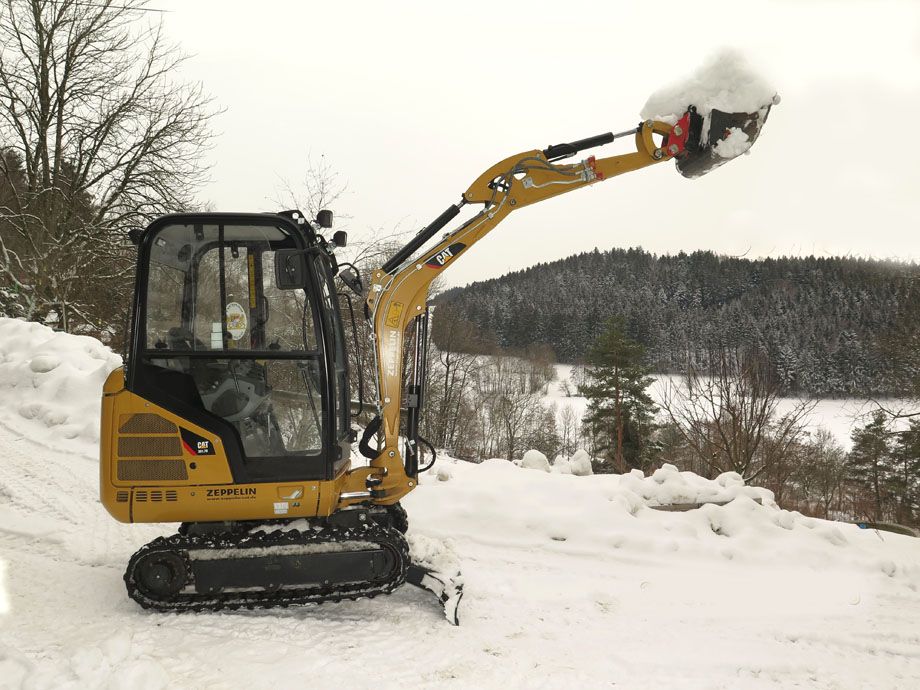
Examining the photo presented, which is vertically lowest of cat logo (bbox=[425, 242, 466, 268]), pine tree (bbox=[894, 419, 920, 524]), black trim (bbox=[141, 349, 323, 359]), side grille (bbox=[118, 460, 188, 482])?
pine tree (bbox=[894, 419, 920, 524])

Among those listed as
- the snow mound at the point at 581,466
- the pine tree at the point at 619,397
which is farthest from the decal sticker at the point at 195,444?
the pine tree at the point at 619,397

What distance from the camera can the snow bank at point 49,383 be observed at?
745 cm

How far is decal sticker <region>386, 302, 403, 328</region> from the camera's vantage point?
166 inches

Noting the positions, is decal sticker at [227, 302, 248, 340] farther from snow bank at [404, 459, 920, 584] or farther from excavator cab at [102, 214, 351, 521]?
snow bank at [404, 459, 920, 584]

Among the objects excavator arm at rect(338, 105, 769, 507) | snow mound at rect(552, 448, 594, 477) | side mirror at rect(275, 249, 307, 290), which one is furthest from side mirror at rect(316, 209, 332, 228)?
snow mound at rect(552, 448, 594, 477)

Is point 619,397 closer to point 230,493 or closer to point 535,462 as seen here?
point 535,462

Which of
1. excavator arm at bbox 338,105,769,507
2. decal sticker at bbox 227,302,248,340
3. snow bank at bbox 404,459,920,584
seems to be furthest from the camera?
snow bank at bbox 404,459,920,584

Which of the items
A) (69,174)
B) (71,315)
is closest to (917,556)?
(71,315)

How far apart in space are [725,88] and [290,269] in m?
3.16

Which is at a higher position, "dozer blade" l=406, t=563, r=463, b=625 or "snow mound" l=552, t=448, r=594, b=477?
"snow mound" l=552, t=448, r=594, b=477

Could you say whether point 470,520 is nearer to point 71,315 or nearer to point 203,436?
point 203,436

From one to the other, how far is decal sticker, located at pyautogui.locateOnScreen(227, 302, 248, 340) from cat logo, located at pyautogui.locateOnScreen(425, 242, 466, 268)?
4.34 ft

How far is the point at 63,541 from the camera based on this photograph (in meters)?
4.55

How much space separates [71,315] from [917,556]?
1571cm
